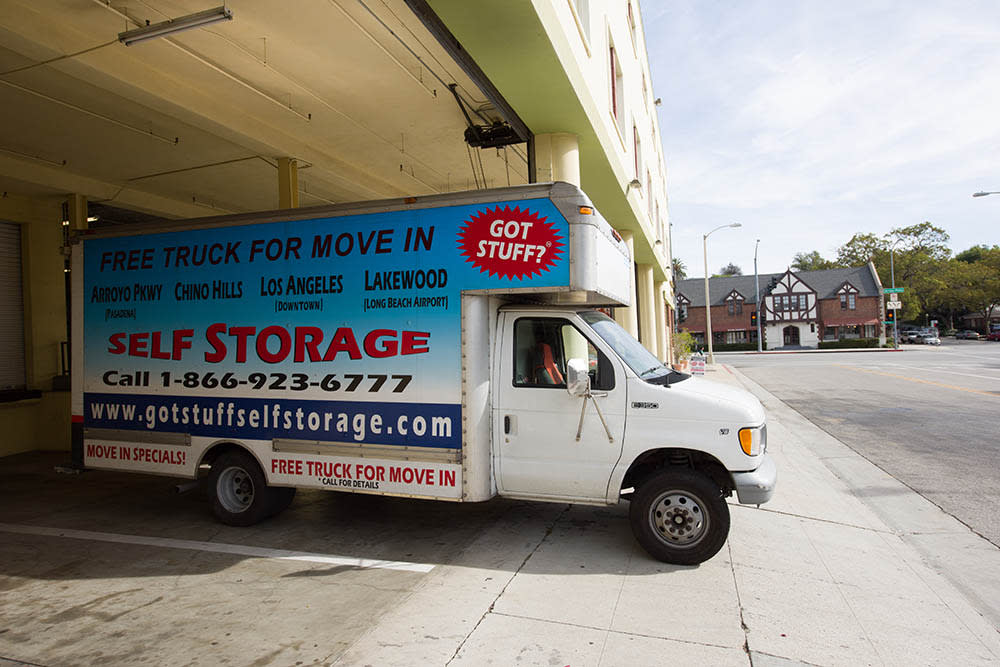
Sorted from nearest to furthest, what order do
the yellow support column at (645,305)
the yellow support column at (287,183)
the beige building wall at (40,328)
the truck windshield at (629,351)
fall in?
the truck windshield at (629,351) → the yellow support column at (287,183) → the beige building wall at (40,328) → the yellow support column at (645,305)

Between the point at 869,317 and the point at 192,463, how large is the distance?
73544 millimetres

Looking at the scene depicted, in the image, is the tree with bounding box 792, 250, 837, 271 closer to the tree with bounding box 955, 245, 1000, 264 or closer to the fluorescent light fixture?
the tree with bounding box 955, 245, 1000, 264

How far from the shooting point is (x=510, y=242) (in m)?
5.25

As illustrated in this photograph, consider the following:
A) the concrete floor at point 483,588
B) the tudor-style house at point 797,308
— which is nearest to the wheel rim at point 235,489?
the concrete floor at point 483,588

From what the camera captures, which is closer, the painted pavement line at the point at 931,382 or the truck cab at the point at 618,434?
the truck cab at the point at 618,434

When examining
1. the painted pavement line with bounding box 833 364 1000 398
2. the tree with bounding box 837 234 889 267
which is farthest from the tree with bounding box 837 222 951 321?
the painted pavement line with bounding box 833 364 1000 398

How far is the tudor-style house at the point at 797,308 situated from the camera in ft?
216

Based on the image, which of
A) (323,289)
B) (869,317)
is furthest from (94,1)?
(869,317)

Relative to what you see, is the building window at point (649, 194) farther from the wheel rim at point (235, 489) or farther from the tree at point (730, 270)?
the tree at point (730, 270)

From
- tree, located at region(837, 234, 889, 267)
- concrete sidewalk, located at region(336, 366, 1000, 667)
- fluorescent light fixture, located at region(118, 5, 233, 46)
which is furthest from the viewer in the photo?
tree, located at region(837, 234, 889, 267)

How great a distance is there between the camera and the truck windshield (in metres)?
5.35

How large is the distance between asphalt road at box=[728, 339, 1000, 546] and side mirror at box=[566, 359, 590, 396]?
4352mm

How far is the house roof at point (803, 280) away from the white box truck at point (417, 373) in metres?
66.6

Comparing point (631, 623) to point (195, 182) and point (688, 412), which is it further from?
point (195, 182)
